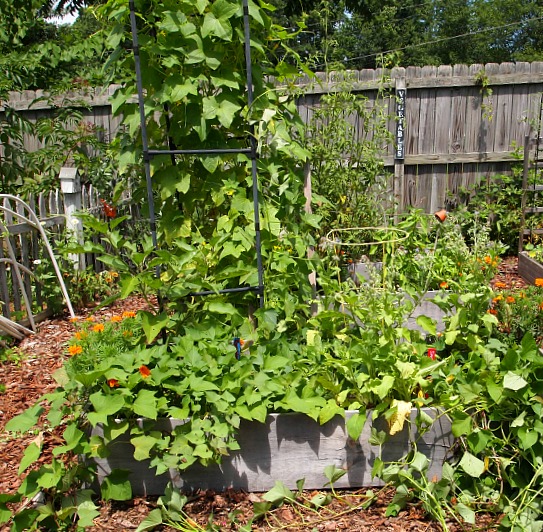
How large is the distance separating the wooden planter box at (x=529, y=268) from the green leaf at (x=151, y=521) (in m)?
3.94

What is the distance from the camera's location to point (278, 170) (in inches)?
118

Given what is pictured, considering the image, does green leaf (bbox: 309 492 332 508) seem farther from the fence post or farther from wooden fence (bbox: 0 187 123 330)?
the fence post

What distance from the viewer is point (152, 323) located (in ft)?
8.16

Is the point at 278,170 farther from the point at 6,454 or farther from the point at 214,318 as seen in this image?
the point at 6,454

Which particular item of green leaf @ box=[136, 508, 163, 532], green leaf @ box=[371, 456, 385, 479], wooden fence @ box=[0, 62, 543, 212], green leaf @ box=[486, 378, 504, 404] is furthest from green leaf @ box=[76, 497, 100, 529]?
wooden fence @ box=[0, 62, 543, 212]

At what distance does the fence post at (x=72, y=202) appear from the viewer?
16.4 ft

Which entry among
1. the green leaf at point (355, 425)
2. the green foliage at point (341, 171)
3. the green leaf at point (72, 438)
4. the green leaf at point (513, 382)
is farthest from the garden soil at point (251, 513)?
the green foliage at point (341, 171)

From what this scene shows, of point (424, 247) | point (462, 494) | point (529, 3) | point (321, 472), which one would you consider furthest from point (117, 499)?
point (529, 3)

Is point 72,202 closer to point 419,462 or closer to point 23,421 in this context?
point 23,421

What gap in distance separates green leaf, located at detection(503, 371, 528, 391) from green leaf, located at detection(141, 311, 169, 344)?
1395 mm

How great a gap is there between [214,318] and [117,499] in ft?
2.85

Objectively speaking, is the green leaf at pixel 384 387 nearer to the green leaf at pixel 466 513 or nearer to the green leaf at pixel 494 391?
the green leaf at pixel 494 391

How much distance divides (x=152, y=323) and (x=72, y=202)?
124 inches

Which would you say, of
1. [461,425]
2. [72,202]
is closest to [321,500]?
[461,425]
